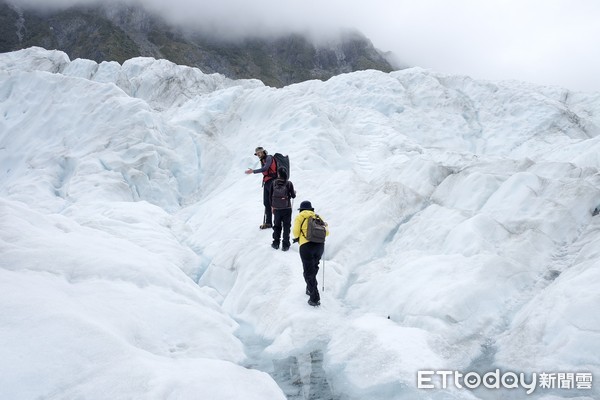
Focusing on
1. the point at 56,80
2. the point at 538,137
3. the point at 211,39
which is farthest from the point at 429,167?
the point at 211,39

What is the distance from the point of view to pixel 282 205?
1015 cm

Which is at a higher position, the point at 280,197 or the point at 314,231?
the point at 280,197

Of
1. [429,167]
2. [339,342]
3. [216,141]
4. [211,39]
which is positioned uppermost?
[211,39]

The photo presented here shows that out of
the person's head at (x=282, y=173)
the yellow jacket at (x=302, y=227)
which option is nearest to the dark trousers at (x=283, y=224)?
the person's head at (x=282, y=173)

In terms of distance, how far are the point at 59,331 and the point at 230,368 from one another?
6.99 feet

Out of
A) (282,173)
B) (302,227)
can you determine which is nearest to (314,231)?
(302,227)

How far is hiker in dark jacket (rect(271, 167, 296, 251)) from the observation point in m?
10.2

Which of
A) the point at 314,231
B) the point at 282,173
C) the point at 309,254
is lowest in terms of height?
the point at 309,254

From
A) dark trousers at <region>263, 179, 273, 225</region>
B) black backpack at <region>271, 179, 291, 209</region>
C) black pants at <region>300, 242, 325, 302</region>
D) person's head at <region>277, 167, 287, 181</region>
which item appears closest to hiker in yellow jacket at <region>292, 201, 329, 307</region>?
black pants at <region>300, 242, 325, 302</region>

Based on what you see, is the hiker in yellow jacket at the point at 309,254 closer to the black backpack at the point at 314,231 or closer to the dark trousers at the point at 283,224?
the black backpack at the point at 314,231

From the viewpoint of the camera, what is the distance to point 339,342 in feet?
23.1

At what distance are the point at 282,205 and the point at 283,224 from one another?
0.52 m

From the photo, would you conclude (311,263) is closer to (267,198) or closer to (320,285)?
(320,285)

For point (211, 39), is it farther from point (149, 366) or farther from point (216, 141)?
point (149, 366)
